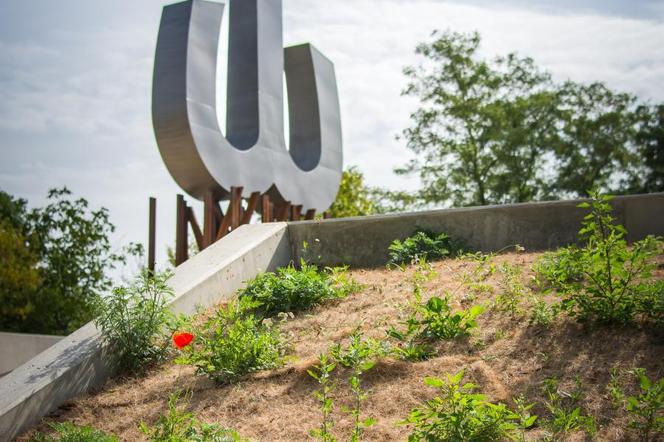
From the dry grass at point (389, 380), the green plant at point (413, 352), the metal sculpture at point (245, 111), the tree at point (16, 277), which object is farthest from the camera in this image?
the tree at point (16, 277)

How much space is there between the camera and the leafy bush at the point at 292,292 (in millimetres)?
5598

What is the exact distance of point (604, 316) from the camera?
425 cm

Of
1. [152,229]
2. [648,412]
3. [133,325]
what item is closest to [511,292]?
[648,412]

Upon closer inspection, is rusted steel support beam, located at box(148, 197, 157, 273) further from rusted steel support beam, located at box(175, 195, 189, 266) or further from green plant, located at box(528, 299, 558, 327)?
green plant, located at box(528, 299, 558, 327)

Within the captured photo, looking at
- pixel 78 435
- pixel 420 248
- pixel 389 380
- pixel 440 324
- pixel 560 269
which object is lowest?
pixel 78 435

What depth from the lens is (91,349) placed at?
16.6 feet

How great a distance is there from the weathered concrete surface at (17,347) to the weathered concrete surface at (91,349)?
5.97 metres

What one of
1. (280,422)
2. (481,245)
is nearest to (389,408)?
(280,422)

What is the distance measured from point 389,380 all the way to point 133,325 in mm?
2144

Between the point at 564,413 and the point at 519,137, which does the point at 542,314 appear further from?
the point at 519,137

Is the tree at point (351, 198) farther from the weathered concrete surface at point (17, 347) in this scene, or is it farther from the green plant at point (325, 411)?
the green plant at point (325, 411)

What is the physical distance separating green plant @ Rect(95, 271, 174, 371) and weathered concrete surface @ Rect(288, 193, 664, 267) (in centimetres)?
215

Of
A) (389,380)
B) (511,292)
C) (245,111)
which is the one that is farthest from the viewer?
(245,111)

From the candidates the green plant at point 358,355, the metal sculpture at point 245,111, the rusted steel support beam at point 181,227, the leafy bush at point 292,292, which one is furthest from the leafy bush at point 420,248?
the rusted steel support beam at point 181,227
